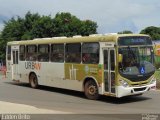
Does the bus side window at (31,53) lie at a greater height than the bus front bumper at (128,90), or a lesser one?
greater

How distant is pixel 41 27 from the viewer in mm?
57500

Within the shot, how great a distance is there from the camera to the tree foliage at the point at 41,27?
57250 millimetres

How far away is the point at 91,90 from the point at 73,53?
212 cm

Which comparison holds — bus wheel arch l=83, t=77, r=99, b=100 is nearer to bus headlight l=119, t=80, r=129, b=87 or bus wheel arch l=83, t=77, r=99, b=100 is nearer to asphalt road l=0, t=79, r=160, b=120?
asphalt road l=0, t=79, r=160, b=120

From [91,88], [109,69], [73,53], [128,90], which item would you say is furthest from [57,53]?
[128,90]

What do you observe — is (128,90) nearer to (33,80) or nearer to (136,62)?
(136,62)

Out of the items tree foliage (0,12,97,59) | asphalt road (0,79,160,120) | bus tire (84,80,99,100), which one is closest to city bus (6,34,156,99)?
bus tire (84,80,99,100)

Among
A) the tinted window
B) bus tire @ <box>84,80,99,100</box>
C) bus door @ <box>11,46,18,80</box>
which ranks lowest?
bus tire @ <box>84,80,99,100</box>

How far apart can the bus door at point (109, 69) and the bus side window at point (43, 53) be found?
5071mm

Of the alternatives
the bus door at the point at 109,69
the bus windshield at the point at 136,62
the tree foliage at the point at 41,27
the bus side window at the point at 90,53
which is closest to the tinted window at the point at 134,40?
the bus windshield at the point at 136,62

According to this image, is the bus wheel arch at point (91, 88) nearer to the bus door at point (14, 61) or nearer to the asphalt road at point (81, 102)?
the asphalt road at point (81, 102)

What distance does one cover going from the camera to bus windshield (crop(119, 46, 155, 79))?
16.0 meters

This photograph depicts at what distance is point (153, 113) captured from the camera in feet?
43.7

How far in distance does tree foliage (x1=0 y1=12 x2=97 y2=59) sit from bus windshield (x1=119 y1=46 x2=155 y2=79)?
39.5 m
